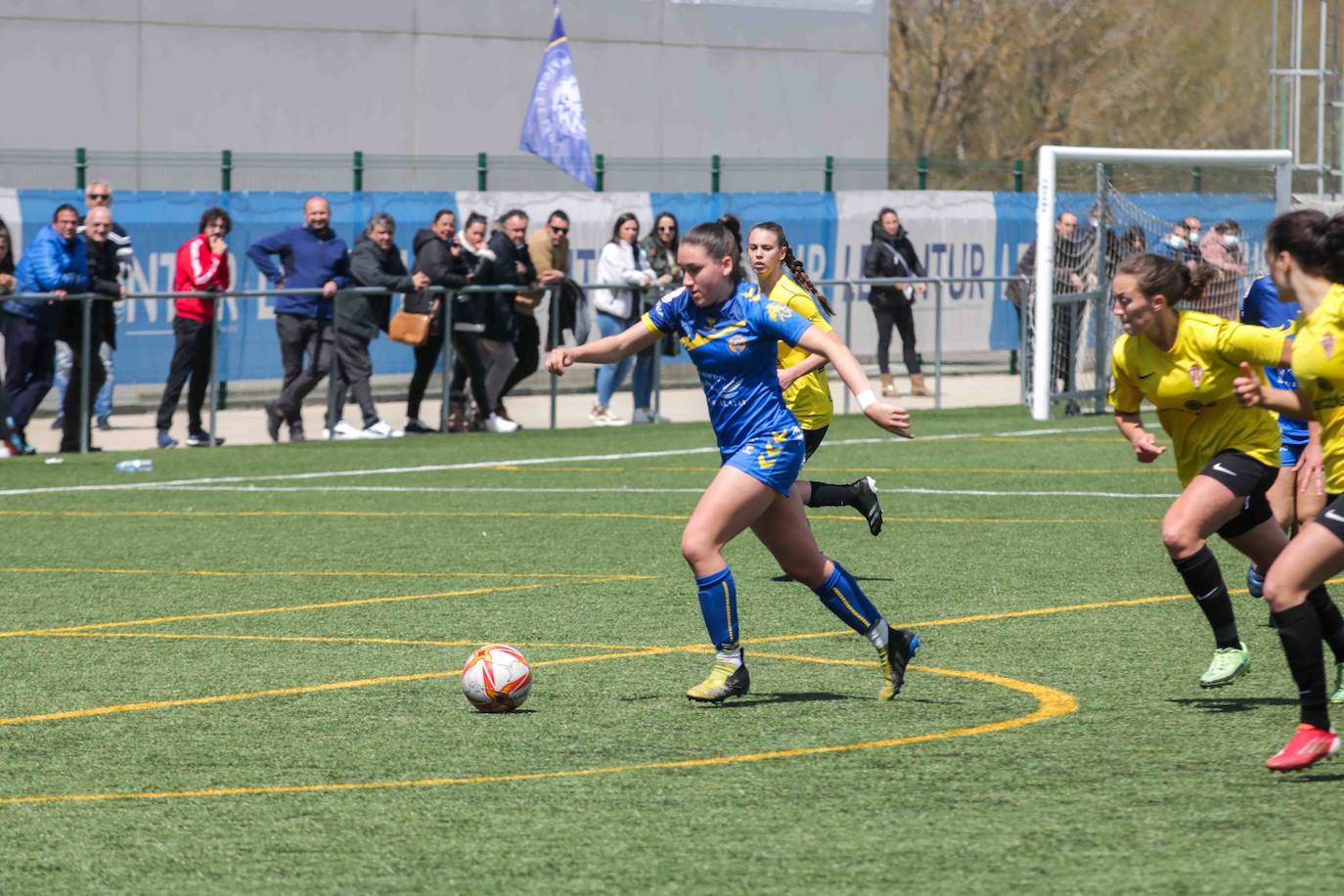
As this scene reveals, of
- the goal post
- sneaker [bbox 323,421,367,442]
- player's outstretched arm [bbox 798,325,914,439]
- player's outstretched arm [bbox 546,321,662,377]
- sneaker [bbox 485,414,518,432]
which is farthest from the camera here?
the goal post

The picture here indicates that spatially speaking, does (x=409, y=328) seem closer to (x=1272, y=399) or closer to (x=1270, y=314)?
(x=1270, y=314)

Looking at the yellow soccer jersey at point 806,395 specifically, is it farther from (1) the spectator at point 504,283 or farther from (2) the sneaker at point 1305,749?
(1) the spectator at point 504,283

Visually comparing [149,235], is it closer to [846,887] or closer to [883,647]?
[883,647]

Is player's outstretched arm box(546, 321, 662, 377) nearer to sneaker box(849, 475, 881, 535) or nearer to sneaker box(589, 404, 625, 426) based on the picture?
sneaker box(849, 475, 881, 535)

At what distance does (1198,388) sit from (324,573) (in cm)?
589

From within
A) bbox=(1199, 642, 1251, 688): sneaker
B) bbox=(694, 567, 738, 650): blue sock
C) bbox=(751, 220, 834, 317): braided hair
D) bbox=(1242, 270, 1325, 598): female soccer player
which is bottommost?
bbox=(1199, 642, 1251, 688): sneaker

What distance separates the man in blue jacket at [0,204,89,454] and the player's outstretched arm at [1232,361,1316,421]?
523 inches

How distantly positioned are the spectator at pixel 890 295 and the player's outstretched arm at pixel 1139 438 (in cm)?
1566

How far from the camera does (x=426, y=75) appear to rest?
31656 millimetres

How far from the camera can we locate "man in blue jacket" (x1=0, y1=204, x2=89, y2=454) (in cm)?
1862

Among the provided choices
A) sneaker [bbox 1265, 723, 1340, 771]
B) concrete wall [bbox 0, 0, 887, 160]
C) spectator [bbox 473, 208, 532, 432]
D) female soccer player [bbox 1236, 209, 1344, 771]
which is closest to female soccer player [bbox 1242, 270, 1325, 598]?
female soccer player [bbox 1236, 209, 1344, 771]

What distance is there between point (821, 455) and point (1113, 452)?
246 centimetres

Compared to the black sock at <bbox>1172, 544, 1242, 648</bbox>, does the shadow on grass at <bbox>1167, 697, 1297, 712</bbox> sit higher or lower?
lower

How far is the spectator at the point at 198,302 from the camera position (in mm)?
19656
